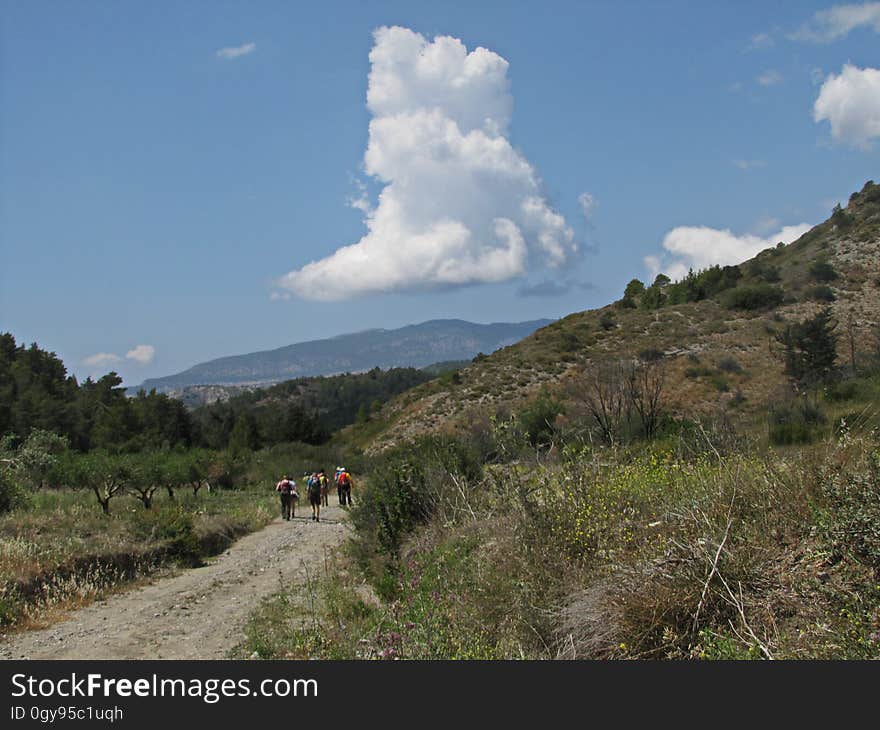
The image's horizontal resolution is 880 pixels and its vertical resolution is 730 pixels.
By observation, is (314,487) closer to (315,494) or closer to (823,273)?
(315,494)

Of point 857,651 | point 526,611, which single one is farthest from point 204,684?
point 857,651

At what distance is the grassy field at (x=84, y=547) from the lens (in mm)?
10312

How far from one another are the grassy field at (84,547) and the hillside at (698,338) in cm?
1853

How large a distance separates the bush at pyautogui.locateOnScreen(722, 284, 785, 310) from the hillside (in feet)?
0.23

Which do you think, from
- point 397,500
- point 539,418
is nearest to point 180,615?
point 397,500

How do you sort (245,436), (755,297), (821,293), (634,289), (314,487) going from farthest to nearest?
1. (634,289)
2. (245,436)
3. (755,297)
4. (821,293)
5. (314,487)

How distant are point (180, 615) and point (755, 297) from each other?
4514 cm

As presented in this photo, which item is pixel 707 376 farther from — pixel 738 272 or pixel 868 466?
pixel 868 466

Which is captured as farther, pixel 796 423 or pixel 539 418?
pixel 539 418

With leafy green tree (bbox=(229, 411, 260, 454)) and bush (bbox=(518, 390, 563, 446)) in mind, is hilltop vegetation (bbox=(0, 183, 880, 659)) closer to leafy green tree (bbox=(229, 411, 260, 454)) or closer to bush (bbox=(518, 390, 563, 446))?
bush (bbox=(518, 390, 563, 446))

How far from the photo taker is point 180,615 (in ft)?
32.5

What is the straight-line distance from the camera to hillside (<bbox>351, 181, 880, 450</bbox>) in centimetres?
3359

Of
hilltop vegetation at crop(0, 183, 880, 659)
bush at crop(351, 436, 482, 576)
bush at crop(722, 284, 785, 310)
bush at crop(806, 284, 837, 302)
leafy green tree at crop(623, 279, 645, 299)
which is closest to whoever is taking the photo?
hilltop vegetation at crop(0, 183, 880, 659)

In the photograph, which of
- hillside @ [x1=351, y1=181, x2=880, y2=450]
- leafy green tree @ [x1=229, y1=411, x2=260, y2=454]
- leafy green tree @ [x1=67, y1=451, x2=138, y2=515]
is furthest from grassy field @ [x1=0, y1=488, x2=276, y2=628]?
leafy green tree @ [x1=229, y1=411, x2=260, y2=454]
